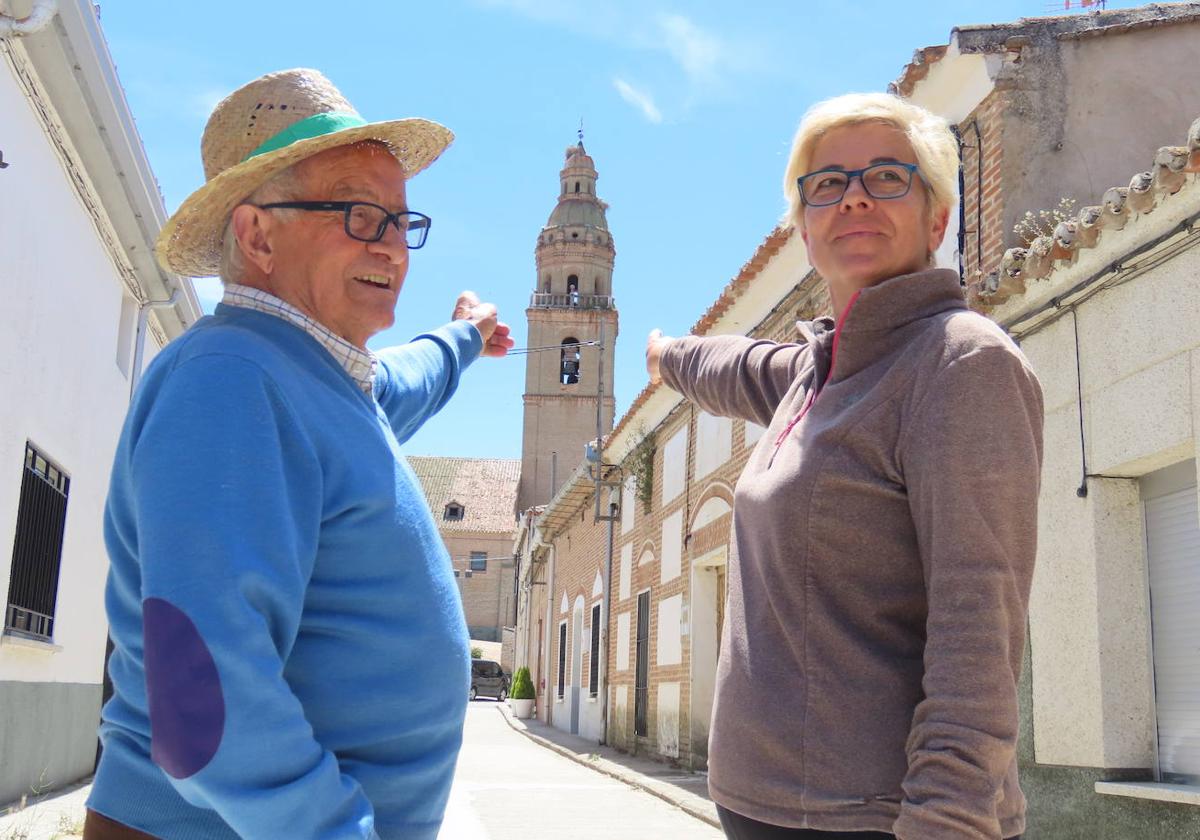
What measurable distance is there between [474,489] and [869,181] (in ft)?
189

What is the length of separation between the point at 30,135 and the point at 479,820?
550cm

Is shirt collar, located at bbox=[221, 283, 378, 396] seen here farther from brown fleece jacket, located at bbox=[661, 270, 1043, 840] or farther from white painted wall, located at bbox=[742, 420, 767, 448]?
white painted wall, located at bbox=[742, 420, 767, 448]

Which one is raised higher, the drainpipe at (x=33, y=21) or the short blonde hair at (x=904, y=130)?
the drainpipe at (x=33, y=21)

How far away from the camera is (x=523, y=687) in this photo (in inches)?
1144

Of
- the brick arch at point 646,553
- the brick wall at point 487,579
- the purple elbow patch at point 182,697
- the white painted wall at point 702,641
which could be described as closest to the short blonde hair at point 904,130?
the purple elbow patch at point 182,697

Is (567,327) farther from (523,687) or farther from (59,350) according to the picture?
(59,350)

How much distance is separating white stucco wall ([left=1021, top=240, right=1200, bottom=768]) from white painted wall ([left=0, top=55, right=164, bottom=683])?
5.95 m

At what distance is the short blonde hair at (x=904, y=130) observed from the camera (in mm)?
2109

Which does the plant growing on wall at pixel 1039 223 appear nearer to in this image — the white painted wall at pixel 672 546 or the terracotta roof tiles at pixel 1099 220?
the terracotta roof tiles at pixel 1099 220

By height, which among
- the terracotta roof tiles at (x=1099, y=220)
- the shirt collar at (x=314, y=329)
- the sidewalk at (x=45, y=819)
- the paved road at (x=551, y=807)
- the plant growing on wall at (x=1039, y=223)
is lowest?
the paved road at (x=551, y=807)

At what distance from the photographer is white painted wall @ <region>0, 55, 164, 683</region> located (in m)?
7.09

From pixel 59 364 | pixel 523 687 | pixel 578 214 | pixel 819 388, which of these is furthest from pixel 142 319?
pixel 578 214

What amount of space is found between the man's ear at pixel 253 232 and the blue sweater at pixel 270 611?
6.3 inches

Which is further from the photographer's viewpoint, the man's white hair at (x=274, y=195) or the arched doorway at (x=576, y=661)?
the arched doorway at (x=576, y=661)
